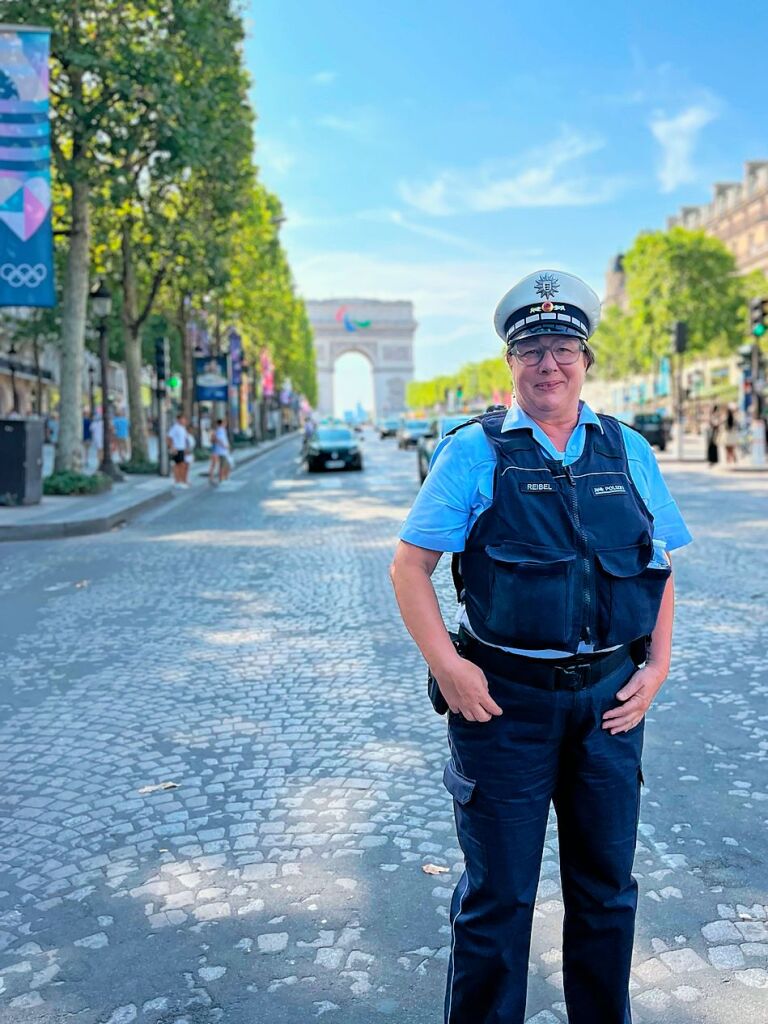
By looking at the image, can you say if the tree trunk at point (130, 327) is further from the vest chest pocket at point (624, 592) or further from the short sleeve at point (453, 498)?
the vest chest pocket at point (624, 592)

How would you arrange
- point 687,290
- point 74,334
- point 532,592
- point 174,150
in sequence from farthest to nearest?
point 687,290, point 74,334, point 174,150, point 532,592

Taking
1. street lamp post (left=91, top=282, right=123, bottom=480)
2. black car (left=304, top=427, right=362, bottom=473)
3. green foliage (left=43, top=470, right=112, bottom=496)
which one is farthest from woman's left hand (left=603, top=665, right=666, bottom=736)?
black car (left=304, top=427, right=362, bottom=473)

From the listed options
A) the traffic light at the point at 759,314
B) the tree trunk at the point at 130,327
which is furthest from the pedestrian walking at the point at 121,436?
A: the traffic light at the point at 759,314

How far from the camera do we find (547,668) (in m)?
2.14

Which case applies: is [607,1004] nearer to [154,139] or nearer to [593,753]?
[593,753]

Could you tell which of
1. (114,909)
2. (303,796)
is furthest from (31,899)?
(303,796)

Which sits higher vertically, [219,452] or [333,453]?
[219,452]

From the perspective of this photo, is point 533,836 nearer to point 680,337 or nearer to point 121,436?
point 680,337

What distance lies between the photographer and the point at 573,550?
2.10 meters

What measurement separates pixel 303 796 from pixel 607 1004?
6.56 ft

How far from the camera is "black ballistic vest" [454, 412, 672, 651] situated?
2.08 meters

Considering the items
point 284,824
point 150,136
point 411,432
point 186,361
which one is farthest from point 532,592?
point 411,432

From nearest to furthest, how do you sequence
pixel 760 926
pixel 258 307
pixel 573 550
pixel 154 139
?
pixel 573 550, pixel 760 926, pixel 154 139, pixel 258 307

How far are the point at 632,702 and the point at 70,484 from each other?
18.1 metres
